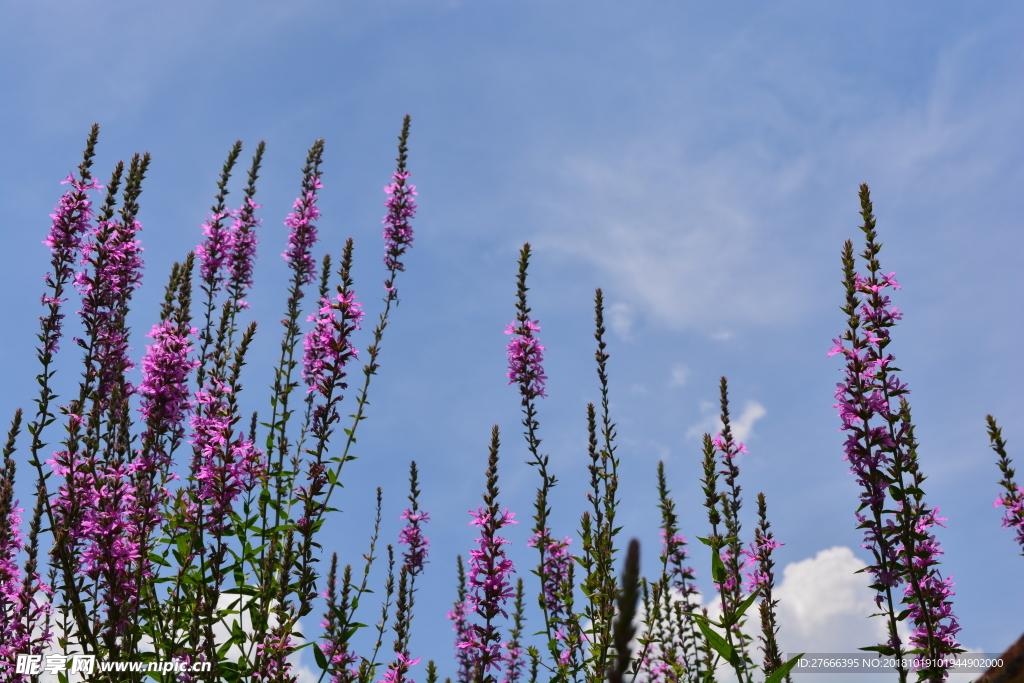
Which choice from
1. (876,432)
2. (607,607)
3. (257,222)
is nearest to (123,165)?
(257,222)

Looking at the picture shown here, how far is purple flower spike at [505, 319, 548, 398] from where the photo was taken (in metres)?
8.35

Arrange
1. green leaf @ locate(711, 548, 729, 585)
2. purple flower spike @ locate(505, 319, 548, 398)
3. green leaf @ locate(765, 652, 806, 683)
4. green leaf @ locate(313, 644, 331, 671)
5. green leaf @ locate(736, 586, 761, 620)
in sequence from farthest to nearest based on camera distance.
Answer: purple flower spike @ locate(505, 319, 548, 398)
green leaf @ locate(313, 644, 331, 671)
green leaf @ locate(711, 548, 729, 585)
green leaf @ locate(736, 586, 761, 620)
green leaf @ locate(765, 652, 806, 683)

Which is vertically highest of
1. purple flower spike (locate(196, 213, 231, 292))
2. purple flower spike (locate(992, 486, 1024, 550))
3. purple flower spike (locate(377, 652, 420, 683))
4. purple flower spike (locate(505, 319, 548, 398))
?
purple flower spike (locate(196, 213, 231, 292))

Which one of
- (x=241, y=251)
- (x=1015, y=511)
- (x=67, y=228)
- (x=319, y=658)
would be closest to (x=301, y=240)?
(x=241, y=251)

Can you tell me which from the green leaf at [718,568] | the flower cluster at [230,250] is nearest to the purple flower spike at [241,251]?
the flower cluster at [230,250]

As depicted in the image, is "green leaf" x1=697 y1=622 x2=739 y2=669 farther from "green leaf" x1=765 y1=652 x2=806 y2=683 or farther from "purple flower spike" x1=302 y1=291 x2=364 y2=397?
"purple flower spike" x1=302 y1=291 x2=364 y2=397

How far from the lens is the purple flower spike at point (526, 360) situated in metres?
8.35

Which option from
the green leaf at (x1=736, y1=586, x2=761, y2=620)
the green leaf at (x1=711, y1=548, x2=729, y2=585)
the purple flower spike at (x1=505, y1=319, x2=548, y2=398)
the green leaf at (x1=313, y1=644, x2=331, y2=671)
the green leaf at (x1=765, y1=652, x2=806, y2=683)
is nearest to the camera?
the green leaf at (x1=765, y1=652, x2=806, y2=683)

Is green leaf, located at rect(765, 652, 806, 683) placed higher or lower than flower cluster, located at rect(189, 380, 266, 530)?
lower

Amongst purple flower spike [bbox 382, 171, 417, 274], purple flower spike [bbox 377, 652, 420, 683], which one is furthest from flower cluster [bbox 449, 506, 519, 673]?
purple flower spike [bbox 382, 171, 417, 274]

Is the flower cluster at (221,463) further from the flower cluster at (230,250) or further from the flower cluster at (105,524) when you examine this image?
the flower cluster at (230,250)

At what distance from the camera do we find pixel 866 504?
16.2 ft

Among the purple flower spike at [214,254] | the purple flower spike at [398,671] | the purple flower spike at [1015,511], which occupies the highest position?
the purple flower spike at [214,254]

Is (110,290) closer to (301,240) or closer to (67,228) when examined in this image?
(67,228)
